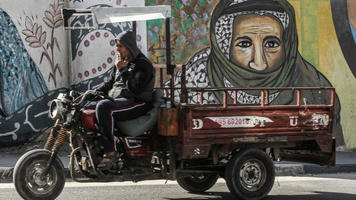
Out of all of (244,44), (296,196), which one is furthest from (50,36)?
(296,196)

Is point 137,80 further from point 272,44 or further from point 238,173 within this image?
point 272,44

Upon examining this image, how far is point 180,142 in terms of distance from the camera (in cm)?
625

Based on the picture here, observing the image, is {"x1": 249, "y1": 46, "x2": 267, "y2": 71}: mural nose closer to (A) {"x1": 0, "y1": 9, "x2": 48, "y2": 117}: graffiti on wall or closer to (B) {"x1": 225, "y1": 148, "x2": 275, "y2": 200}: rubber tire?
(A) {"x1": 0, "y1": 9, "x2": 48, "y2": 117}: graffiti on wall

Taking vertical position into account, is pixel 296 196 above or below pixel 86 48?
below

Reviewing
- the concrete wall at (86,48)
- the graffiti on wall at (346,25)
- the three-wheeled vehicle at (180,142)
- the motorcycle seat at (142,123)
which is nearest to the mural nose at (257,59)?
the concrete wall at (86,48)

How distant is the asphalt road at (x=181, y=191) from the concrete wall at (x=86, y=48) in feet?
10.8

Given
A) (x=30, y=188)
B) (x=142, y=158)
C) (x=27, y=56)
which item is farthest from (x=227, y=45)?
(x=30, y=188)

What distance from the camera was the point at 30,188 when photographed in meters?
5.73

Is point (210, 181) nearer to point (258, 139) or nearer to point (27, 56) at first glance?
point (258, 139)

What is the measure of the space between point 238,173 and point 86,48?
5.95 m

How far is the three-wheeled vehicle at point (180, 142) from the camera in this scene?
587cm

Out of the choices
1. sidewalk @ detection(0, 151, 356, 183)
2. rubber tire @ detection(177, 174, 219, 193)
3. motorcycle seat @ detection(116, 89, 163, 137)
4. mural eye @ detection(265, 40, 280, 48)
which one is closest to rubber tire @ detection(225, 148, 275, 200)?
rubber tire @ detection(177, 174, 219, 193)

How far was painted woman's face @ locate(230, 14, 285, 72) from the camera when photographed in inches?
473

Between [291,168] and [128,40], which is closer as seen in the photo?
[128,40]
